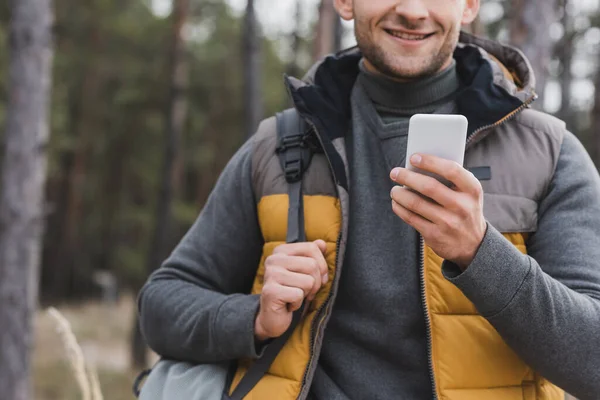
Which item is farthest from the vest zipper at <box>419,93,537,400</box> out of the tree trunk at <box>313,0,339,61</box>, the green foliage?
the green foliage

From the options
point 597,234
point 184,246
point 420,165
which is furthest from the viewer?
point 184,246

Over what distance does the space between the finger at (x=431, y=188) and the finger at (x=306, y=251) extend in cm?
49

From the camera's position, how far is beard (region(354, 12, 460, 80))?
2.17 meters

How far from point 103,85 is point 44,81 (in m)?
16.2

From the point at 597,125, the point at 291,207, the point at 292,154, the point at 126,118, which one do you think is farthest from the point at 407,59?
the point at 126,118

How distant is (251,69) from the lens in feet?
40.3

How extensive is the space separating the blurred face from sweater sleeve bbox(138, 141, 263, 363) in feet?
1.72

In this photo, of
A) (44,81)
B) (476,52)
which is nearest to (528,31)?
(476,52)

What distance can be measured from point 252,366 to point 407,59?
1.04 metres

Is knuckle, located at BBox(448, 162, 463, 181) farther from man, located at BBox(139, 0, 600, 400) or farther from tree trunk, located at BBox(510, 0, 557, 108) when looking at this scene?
tree trunk, located at BBox(510, 0, 557, 108)

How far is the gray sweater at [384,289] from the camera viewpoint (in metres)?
1.70

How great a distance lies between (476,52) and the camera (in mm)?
2330

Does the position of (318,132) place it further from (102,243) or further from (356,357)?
(102,243)

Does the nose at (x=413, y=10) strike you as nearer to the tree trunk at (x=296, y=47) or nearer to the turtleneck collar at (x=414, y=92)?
the turtleneck collar at (x=414, y=92)
